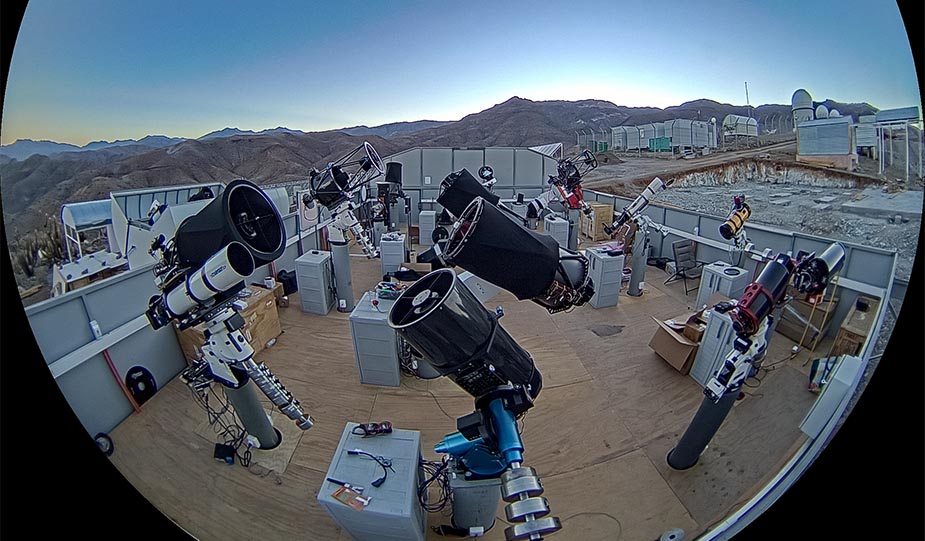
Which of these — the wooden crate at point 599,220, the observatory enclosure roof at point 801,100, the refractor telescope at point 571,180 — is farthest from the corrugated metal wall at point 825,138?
the wooden crate at point 599,220

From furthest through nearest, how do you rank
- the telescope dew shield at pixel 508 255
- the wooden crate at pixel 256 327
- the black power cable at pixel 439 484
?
the wooden crate at pixel 256 327 < the black power cable at pixel 439 484 < the telescope dew shield at pixel 508 255

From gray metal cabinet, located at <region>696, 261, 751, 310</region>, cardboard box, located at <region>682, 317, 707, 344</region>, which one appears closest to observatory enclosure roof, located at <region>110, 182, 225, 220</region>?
cardboard box, located at <region>682, 317, 707, 344</region>

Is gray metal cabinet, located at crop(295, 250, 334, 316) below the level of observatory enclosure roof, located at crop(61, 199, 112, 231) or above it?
below

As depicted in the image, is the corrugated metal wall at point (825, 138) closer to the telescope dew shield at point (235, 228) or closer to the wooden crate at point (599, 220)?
the telescope dew shield at point (235, 228)

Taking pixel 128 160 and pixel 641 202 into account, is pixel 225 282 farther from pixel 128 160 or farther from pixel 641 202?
pixel 641 202

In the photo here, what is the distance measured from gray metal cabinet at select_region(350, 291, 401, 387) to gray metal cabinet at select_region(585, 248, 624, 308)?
269 cm

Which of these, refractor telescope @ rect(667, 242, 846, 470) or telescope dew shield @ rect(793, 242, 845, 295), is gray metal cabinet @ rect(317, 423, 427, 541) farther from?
telescope dew shield @ rect(793, 242, 845, 295)

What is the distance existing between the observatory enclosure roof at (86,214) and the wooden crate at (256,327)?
110 cm

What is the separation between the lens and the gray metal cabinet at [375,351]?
340 centimetres

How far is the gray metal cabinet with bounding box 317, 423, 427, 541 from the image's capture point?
68.5 inches

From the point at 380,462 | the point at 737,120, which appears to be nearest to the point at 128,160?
the point at 380,462

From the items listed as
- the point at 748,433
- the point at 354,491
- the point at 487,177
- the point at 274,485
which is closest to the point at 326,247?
the point at 487,177

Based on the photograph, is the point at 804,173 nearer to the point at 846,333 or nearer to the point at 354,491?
the point at 846,333

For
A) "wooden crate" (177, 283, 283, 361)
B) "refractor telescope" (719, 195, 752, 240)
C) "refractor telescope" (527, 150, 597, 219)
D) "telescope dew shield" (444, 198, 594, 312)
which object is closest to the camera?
"telescope dew shield" (444, 198, 594, 312)
